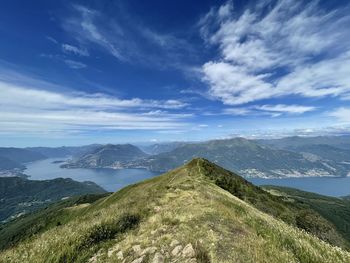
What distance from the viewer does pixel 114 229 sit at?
488 inches

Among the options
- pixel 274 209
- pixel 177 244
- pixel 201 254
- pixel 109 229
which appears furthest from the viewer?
pixel 274 209

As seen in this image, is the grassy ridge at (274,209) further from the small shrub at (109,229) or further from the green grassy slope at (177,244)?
the green grassy slope at (177,244)

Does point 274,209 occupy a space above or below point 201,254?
below

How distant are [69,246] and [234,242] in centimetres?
678

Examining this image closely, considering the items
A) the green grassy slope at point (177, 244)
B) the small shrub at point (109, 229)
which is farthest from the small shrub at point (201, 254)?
the small shrub at point (109, 229)

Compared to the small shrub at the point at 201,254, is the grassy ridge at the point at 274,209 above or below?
below

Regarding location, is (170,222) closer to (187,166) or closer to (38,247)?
(38,247)

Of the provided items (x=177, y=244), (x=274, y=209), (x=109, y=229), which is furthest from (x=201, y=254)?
(x=274, y=209)

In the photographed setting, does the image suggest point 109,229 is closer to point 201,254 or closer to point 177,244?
point 177,244

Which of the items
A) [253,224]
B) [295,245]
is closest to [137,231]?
[253,224]

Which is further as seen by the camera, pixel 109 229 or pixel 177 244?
pixel 109 229

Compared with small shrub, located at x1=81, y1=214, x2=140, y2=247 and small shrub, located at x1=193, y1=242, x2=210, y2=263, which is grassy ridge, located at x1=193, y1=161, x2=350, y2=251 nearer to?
small shrub, located at x1=81, y1=214, x2=140, y2=247

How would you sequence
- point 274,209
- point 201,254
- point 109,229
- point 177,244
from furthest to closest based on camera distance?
point 274,209 < point 109,229 < point 177,244 < point 201,254

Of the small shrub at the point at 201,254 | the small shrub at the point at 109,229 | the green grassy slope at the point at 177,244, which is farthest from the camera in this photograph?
the small shrub at the point at 109,229
